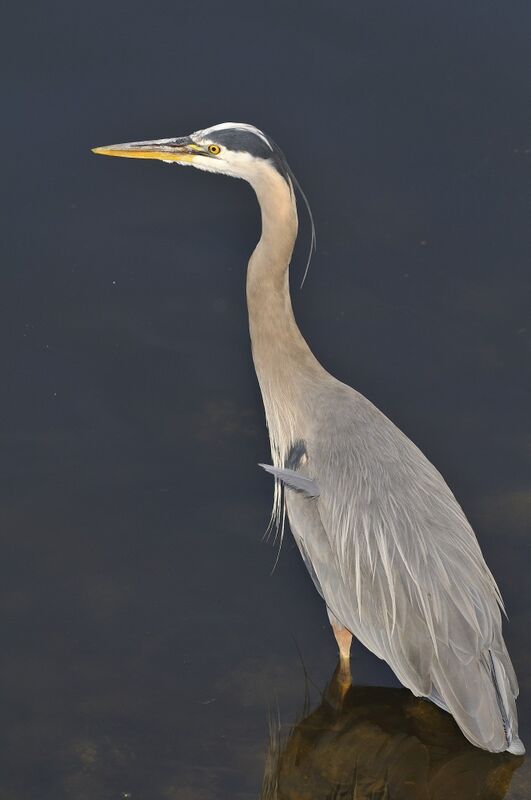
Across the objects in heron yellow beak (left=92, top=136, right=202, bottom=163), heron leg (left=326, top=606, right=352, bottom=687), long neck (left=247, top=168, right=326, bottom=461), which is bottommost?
heron leg (left=326, top=606, right=352, bottom=687)

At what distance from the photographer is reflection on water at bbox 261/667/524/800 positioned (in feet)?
15.3

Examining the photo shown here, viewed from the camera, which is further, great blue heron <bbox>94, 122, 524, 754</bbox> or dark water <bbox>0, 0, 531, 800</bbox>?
dark water <bbox>0, 0, 531, 800</bbox>

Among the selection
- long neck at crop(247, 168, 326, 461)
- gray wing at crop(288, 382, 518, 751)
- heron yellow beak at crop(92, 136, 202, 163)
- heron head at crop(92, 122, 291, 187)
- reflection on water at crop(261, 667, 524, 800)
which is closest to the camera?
gray wing at crop(288, 382, 518, 751)

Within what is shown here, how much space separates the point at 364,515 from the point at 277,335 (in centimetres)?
80

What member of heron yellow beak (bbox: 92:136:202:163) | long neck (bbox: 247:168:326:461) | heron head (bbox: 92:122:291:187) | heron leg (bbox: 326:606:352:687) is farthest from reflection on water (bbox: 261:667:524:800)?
heron yellow beak (bbox: 92:136:202:163)

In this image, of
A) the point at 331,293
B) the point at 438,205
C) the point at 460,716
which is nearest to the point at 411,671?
the point at 460,716

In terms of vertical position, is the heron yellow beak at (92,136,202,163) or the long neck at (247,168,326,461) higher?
the heron yellow beak at (92,136,202,163)

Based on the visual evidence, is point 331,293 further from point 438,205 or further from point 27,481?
point 27,481

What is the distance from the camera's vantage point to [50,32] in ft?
22.6

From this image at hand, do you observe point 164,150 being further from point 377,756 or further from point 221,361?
point 377,756

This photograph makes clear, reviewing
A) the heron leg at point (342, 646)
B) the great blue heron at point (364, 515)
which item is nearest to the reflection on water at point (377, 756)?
the heron leg at point (342, 646)

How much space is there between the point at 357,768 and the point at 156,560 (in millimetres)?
1115

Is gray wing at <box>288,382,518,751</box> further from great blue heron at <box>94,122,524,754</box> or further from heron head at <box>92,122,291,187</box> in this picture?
heron head at <box>92,122,291,187</box>

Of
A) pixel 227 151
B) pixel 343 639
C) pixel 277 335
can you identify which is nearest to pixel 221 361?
pixel 277 335
